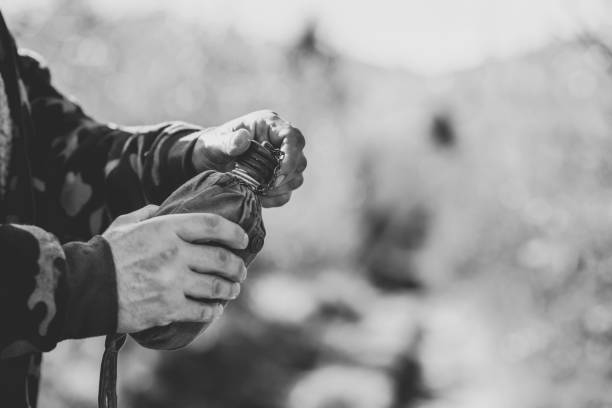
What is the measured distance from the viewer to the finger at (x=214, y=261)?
1214 mm

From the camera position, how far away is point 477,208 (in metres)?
16.0

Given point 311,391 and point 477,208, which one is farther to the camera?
point 477,208

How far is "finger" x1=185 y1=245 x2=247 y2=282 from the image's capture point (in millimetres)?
1214

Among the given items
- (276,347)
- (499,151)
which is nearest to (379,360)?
(276,347)

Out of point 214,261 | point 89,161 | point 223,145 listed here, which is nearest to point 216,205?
point 214,261

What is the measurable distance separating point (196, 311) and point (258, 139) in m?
0.55

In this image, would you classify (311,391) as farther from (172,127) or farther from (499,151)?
(499,151)

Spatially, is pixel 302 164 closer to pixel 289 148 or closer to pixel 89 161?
pixel 289 148

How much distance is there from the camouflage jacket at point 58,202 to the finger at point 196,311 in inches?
5.0

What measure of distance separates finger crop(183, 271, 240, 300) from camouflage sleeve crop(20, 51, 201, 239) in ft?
1.68

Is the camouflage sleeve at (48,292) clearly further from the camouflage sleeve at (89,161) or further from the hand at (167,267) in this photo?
the camouflage sleeve at (89,161)

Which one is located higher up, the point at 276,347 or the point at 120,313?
the point at 276,347

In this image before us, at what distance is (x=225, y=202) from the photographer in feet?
4.33

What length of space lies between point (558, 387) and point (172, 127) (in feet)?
17.7
